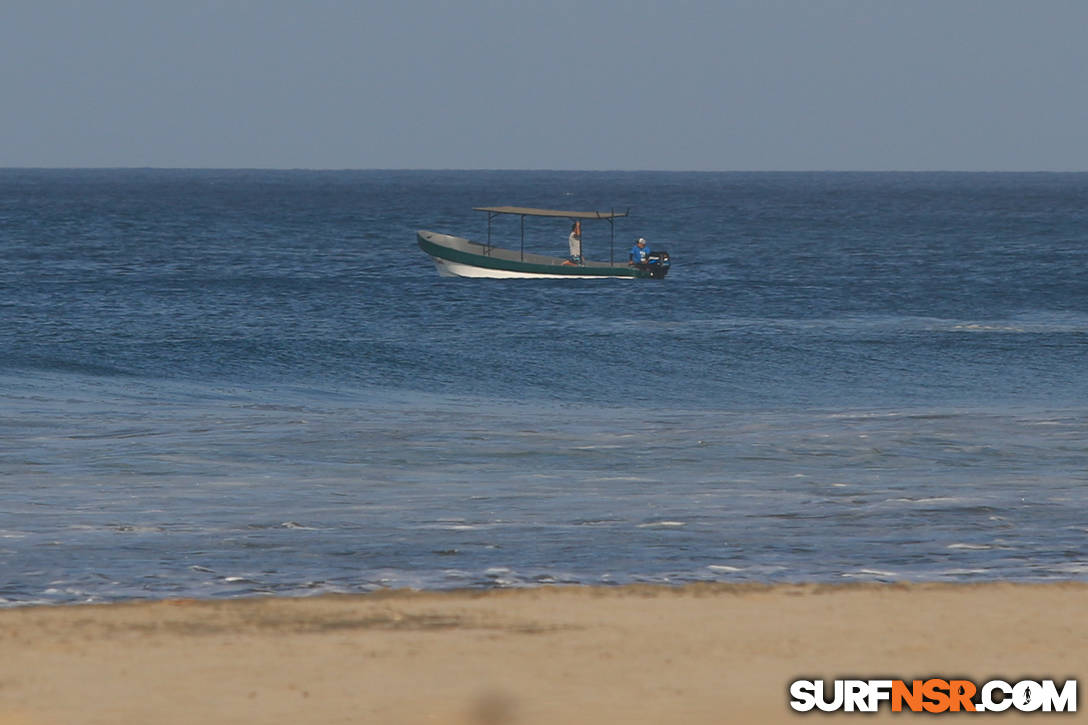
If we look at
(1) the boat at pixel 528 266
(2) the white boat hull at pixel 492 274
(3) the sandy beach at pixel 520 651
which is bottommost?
(2) the white boat hull at pixel 492 274

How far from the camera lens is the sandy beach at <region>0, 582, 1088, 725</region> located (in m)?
9.28

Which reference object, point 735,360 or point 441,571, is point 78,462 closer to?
point 441,571

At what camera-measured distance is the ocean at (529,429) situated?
14082mm

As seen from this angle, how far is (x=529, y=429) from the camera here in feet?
79.9

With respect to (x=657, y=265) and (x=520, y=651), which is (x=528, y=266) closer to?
(x=657, y=265)

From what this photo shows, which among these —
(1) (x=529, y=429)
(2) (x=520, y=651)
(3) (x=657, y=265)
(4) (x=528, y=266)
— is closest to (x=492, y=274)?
(4) (x=528, y=266)

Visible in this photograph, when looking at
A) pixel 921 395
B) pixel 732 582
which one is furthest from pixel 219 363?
pixel 732 582

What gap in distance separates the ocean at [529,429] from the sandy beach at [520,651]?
115 cm

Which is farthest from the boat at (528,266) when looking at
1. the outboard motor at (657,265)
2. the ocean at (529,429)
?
the ocean at (529,429)

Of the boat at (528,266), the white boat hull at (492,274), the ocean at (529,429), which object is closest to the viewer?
the ocean at (529,429)

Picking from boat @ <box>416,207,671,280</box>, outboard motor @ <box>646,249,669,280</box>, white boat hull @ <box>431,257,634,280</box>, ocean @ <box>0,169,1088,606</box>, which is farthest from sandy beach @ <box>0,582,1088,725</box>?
white boat hull @ <box>431,257,634,280</box>

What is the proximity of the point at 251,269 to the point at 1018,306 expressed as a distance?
113ft

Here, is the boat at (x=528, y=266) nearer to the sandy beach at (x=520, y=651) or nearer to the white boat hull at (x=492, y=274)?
the white boat hull at (x=492, y=274)

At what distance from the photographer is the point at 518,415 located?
88.4 ft
